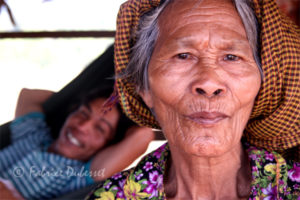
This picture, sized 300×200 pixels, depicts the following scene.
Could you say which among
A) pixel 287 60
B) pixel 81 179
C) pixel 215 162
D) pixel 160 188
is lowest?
pixel 81 179

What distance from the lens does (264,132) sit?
1.54 meters

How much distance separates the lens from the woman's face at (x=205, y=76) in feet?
4.26

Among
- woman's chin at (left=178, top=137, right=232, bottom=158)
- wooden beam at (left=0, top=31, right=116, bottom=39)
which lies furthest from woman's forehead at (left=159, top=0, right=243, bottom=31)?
wooden beam at (left=0, top=31, right=116, bottom=39)

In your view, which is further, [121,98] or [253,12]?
[121,98]

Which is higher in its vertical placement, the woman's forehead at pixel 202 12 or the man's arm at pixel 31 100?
the woman's forehead at pixel 202 12

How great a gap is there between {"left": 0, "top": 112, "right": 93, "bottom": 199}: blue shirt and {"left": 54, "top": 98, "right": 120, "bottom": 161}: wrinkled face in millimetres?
106

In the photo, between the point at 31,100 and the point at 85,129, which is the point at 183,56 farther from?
the point at 31,100

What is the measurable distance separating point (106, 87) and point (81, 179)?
30.2 inches

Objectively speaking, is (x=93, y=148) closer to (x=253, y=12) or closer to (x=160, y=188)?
(x=160, y=188)

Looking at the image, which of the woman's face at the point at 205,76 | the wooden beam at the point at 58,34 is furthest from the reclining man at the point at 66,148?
the woman's face at the point at 205,76

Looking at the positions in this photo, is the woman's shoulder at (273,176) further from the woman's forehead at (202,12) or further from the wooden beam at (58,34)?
the wooden beam at (58,34)

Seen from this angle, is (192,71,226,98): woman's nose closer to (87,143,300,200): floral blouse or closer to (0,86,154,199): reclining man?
(87,143,300,200): floral blouse

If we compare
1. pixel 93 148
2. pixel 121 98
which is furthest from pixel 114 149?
pixel 121 98

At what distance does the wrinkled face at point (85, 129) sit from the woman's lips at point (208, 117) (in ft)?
4.89
